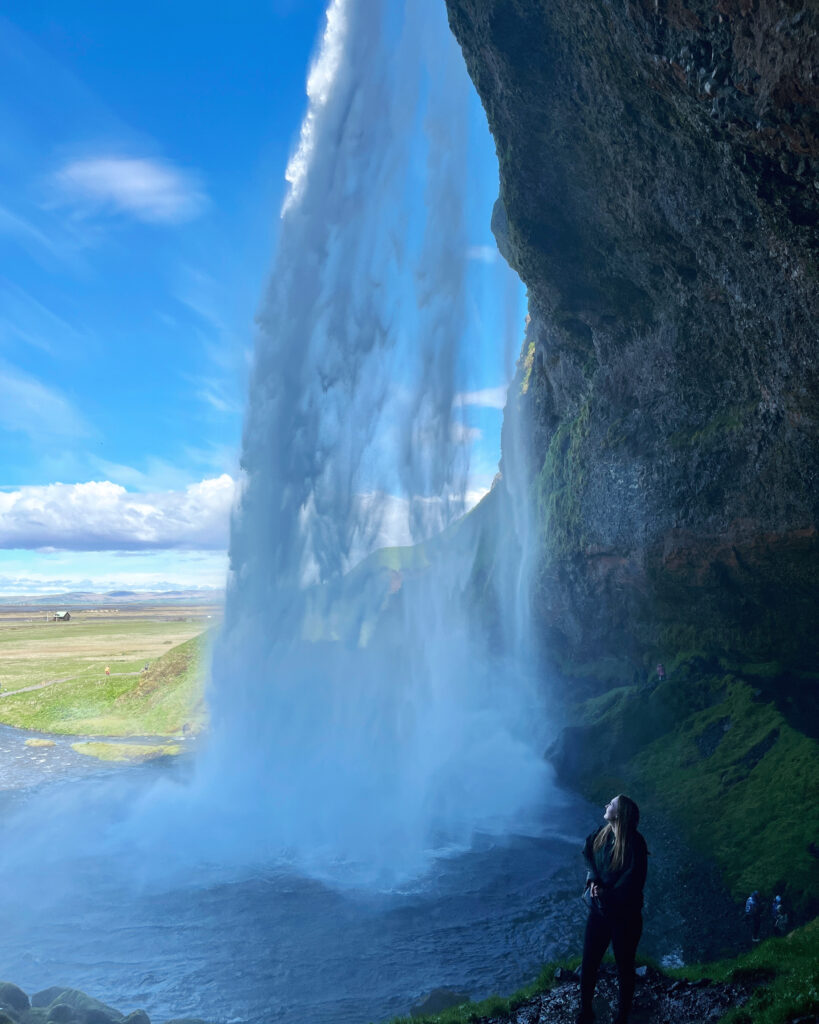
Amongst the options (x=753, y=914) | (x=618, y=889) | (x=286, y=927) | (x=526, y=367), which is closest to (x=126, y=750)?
(x=286, y=927)

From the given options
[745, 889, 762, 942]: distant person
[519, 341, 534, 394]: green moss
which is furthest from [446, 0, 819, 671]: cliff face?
[519, 341, 534, 394]: green moss

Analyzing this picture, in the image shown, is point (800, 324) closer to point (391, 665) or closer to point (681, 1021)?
point (681, 1021)

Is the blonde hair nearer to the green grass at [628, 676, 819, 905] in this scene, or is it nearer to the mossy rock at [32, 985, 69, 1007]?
the mossy rock at [32, 985, 69, 1007]

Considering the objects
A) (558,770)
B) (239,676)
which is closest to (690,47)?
(558,770)

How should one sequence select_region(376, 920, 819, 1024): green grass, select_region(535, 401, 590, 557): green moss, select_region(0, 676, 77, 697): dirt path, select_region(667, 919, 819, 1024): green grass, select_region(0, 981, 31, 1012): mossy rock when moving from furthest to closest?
select_region(0, 676, 77, 697): dirt path < select_region(535, 401, 590, 557): green moss < select_region(0, 981, 31, 1012): mossy rock < select_region(376, 920, 819, 1024): green grass < select_region(667, 919, 819, 1024): green grass

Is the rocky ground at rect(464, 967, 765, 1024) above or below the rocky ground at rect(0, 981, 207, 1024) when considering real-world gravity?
above

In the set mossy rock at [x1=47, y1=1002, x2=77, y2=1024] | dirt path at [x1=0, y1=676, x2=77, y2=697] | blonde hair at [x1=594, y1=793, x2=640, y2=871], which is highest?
blonde hair at [x1=594, y1=793, x2=640, y2=871]

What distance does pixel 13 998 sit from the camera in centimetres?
1392

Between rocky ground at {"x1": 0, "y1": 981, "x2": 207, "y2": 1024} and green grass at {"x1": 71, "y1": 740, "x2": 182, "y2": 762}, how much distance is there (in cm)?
2796

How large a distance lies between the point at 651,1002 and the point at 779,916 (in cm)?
1080

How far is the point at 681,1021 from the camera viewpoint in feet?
31.4

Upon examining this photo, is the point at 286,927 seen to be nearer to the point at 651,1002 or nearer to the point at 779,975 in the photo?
the point at 651,1002

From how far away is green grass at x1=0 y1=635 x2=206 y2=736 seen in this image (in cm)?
5025

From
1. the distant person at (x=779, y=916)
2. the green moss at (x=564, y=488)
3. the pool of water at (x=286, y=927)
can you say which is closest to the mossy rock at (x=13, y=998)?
the pool of water at (x=286, y=927)
